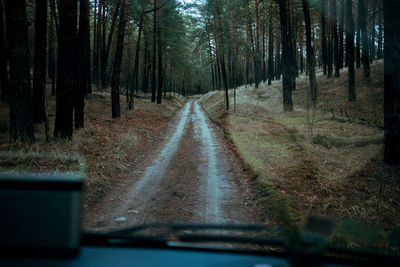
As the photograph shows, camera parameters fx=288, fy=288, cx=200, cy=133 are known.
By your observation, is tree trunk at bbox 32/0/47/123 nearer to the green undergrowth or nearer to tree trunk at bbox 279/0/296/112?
the green undergrowth

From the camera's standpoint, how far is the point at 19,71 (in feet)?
30.0

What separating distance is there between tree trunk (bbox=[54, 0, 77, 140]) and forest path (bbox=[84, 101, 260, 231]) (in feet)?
10.4

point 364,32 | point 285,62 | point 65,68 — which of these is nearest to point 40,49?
point 65,68

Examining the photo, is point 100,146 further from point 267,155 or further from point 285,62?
point 285,62

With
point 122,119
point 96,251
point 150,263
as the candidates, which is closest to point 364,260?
point 150,263

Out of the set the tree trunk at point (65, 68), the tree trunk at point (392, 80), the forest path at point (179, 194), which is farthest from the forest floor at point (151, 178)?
the tree trunk at point (392, 80)

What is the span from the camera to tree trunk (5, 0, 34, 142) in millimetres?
8875

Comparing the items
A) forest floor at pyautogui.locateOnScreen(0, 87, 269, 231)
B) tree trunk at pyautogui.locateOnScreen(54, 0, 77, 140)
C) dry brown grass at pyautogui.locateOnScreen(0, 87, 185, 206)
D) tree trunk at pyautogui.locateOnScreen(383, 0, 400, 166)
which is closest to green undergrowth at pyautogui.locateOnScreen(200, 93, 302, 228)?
forest floor at pyautogui.locateOnScreen(0, 87, 269, 231)

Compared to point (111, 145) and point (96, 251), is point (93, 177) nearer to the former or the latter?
point (111, 145)

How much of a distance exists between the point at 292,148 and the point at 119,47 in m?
12.1

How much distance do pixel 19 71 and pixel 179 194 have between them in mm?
6616

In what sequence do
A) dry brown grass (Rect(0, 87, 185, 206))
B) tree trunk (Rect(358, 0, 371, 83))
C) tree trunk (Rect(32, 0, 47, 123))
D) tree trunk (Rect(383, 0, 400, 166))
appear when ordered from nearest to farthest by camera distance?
tree trunk (Rect(383, 0, 400, 166)) → dry brown grass (Rect(0, 87, 185, 206)) → tree trunk (Rect(32, 0, 47, 123)) → tree trunk (Rect(358, 0, 371, 83))

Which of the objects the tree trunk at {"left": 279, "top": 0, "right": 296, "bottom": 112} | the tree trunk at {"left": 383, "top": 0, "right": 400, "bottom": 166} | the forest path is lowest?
the forest path

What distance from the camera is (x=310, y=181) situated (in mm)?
7508
